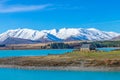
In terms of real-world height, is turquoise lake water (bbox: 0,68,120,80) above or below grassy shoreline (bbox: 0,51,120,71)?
below

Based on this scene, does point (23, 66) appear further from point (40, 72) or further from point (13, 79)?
point (13, 79)

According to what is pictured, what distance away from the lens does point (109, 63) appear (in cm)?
7744

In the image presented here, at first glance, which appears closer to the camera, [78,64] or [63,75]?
[63,75]

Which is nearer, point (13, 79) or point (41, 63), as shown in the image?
point (13, 79)

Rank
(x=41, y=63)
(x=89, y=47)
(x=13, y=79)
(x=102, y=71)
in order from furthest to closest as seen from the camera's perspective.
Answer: (x=89, y=47), (x=41, y=63), (x=102, y=71), (x=13, y=79)

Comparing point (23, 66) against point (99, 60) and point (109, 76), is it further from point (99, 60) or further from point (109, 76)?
point (109, 76)

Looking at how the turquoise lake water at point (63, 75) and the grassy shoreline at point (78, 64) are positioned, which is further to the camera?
the grassy shoreline at point (78, 64)

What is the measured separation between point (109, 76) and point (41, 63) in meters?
24.5

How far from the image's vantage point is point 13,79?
66.8 m

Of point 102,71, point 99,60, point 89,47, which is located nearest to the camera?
point 102,71

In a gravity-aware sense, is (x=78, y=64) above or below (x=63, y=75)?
above

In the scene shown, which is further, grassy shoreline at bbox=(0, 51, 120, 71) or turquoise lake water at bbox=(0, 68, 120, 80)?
grassy shoreline at bbox=(0, 51, 120, 71)

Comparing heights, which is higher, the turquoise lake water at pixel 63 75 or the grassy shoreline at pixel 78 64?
the grassy shoreline at pixel 78 64

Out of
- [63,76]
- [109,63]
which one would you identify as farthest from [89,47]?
[63,76]
